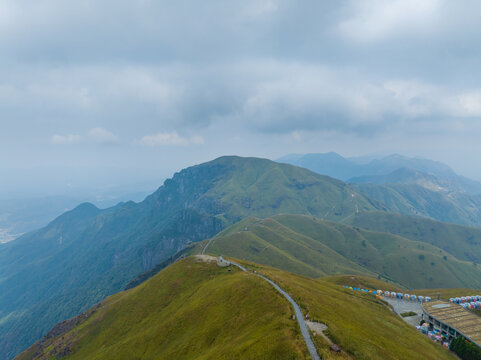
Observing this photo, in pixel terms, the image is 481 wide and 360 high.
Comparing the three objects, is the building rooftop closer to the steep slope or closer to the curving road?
the steep slope

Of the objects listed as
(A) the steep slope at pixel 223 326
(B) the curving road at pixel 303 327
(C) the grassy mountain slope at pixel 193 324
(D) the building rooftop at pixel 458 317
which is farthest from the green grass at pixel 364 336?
(D) the building rooftop at pixel 458 317

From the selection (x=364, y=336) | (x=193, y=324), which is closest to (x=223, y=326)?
(x=193, y=324)

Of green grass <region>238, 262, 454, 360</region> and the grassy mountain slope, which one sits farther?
the grassy mountain slope

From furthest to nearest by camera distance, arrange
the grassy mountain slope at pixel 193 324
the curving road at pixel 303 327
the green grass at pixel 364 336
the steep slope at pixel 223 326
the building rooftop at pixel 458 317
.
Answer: the building rooftop at pixel 458 317
the grassy mountain slope at pixel 193 324
the steep slope at pixel 223 326
the green grass at pixel 364 336
the curving road at pixel 303 327

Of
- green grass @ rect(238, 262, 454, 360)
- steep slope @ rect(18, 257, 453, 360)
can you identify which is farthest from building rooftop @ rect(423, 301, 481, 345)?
green grass @ rect(238, 262, 454, 360)

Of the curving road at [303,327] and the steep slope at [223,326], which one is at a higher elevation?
the curving road at [303,327]

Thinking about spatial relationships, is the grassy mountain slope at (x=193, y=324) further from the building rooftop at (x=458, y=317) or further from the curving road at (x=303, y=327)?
the building rooftop at (x=458, y=317)

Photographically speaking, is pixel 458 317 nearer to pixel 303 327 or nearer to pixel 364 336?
Answer: pixel 364 336

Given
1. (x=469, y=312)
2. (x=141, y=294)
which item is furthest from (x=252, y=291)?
(x=469, y=312)
